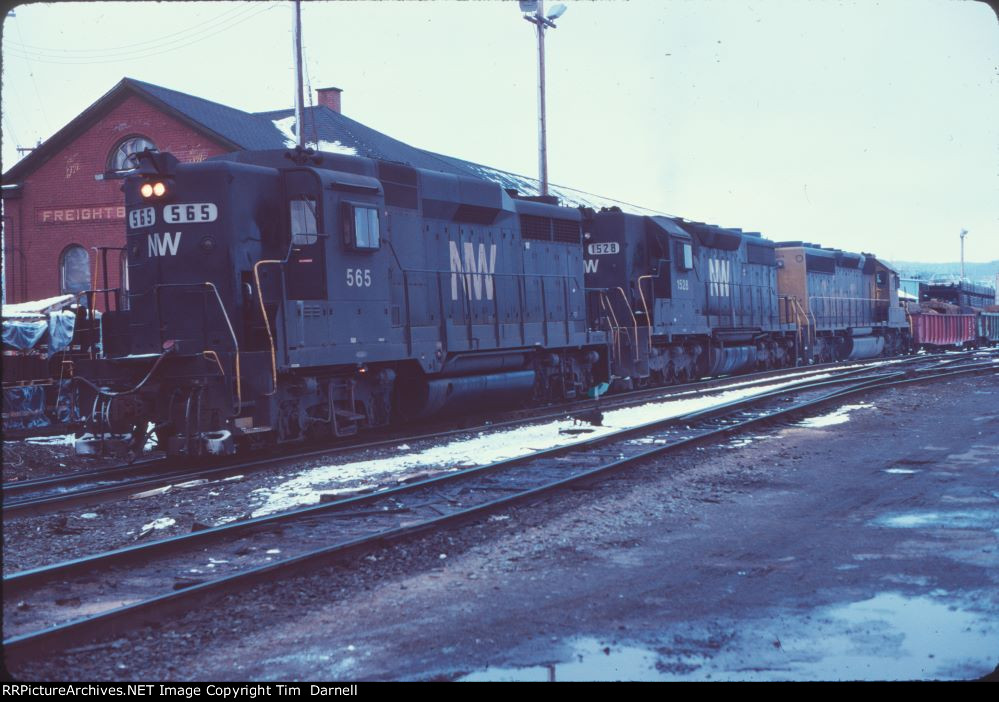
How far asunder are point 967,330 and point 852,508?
44724mm

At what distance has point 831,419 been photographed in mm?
15430

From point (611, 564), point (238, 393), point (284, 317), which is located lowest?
point (611, 564)

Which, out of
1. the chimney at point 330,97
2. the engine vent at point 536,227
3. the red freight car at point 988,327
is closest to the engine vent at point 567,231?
the engine vent at point 536,227

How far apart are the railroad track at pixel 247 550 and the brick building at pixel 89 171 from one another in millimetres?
22847

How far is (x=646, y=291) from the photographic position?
22125 mm

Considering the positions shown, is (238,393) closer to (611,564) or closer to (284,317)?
(284,317)

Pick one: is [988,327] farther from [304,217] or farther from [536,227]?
[304,217]

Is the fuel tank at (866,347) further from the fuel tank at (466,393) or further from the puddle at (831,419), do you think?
the fuel tank at (466,393)

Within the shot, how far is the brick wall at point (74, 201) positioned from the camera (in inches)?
1232

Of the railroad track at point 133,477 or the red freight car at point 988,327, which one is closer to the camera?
the railroad track at point 133,477

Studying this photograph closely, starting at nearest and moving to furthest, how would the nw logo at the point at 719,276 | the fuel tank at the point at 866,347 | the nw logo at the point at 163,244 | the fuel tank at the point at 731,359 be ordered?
the nw logo at the point at 163,244 < the fuel tank at the point at 731,359 < the nw logo at the point at 719,276 < the fuel tank at the point at 866,347

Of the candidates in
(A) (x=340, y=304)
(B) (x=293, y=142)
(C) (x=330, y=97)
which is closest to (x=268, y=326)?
(A) (x=340, y=304)
